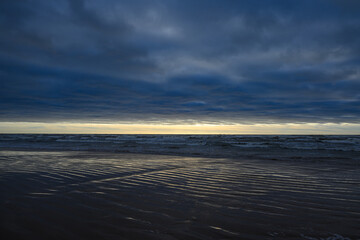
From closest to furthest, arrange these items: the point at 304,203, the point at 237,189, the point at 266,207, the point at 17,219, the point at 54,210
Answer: the point at 17,219 < the point at 54,210 < the point at 266,207 < the point at 304,203 < the point at 237,189

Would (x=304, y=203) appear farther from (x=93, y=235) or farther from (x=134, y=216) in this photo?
(x=93, y=235)

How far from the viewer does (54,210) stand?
376cm

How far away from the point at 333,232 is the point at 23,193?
612cm

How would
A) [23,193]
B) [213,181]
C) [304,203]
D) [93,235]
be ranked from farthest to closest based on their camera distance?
1. [213,181]
2. [23,193]
3. [304,203]
4. [93,235]

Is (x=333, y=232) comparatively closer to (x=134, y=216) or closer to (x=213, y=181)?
(x=134, y=216)

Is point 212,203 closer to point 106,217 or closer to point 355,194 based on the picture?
point 106,217

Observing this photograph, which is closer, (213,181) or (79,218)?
(79,218)

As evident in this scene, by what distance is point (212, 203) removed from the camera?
428 cm

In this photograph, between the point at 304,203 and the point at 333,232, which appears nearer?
the point at 333,232

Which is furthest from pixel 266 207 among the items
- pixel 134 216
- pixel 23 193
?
pixel 23 193

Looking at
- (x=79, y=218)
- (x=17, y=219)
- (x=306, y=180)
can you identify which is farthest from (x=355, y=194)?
(x=17, y=219)

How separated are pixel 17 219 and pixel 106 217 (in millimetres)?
1372

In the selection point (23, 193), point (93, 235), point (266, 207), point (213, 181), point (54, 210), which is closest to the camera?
point (93, 235)

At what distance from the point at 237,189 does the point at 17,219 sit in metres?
4.59
